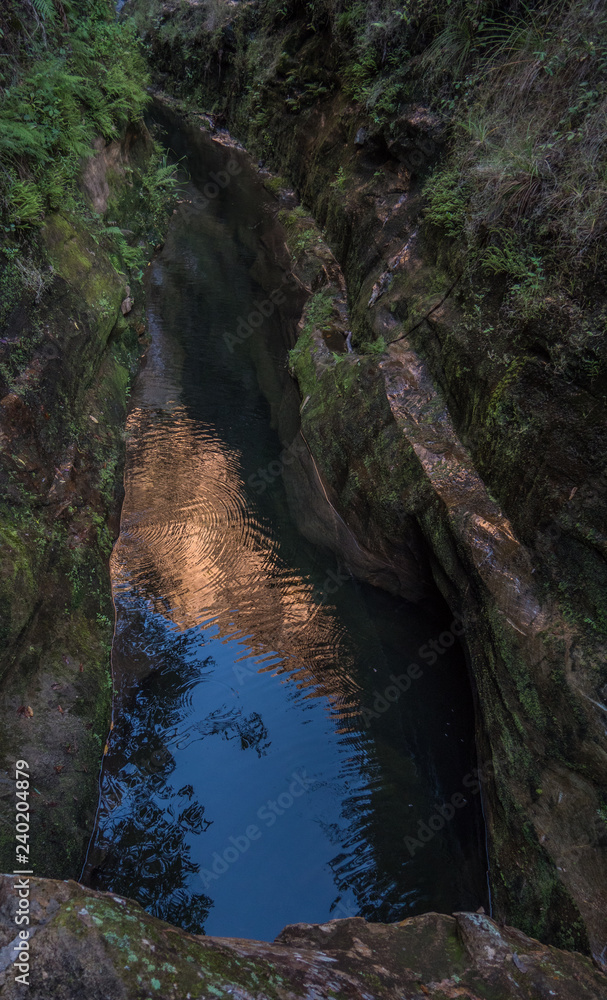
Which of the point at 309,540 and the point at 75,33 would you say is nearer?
the point at 309,540

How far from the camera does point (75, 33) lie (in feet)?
29.1

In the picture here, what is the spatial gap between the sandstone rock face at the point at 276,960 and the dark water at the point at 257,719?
1.05 meters

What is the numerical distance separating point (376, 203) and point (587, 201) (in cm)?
566

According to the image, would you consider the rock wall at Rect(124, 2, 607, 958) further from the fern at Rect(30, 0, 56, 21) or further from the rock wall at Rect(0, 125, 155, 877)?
the fern at Rect(30, 0, 56, 21)

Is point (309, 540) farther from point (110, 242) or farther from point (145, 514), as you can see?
point (110, 242)

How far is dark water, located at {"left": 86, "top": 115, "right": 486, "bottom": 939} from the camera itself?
14.3 ft

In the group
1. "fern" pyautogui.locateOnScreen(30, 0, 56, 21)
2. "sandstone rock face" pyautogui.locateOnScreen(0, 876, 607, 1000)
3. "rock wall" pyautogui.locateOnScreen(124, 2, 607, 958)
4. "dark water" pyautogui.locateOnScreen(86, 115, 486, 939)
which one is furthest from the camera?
"fern" pyautogui.locateOnScreen(30, 0, 56, 21)

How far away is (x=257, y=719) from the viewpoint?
5.34m

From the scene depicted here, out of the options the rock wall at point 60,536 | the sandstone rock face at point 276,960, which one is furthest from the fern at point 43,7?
the sandstone rock face at point 276,960

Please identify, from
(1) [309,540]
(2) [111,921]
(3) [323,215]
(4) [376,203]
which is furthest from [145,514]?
(3) [323,215]

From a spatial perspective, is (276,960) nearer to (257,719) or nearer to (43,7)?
(257,719)

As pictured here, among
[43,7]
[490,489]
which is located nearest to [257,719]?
[490,489]

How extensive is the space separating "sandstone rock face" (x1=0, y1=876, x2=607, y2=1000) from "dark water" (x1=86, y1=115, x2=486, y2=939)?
105 cm

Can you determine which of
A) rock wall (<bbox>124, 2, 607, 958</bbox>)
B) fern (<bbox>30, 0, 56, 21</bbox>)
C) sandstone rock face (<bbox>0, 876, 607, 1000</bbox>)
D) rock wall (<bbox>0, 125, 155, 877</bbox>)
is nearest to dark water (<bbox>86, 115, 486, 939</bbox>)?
rock wall (<bbox>0, 125, 155, 877</bbox>)
